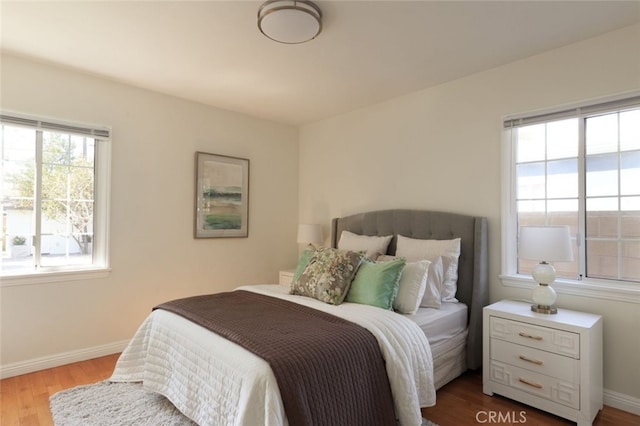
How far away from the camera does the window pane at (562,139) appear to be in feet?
8.38

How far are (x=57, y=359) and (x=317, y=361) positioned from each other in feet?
8.43

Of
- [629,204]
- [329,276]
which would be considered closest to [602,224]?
[629,204]

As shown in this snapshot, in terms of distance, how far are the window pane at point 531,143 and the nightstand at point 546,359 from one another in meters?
1.16

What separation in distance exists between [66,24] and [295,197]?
9.66 feet

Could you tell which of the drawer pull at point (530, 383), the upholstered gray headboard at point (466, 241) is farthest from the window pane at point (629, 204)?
the drawer pull at point (530, 383)

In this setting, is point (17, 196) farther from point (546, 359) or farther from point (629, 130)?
point (629, 130)

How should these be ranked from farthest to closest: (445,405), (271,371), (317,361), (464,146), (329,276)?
(464,146)
(329,276)
(445,405)
(317,361)
(271,371)

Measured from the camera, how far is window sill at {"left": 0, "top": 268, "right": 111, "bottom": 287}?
8.89ft

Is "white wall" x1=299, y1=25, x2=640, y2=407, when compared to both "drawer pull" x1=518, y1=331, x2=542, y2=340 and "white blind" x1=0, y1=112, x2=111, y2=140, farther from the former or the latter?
"white blind" x1=0, y1=112, x2=111, y2=140

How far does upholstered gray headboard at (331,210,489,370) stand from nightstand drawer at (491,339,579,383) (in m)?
0.30

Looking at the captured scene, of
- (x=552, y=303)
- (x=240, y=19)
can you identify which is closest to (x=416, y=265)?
(x=552, y=303)

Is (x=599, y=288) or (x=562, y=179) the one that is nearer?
(x=599, y=288)

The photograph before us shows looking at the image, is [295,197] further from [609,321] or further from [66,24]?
[609,321]

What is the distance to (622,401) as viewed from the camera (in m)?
2.25
